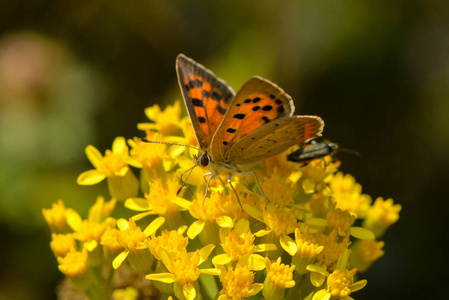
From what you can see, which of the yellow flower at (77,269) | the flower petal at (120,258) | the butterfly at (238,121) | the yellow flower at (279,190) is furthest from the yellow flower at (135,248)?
the yellow flower at (279,190)

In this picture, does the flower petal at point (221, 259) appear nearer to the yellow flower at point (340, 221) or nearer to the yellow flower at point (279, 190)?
the yellow flower at point (279, 190)

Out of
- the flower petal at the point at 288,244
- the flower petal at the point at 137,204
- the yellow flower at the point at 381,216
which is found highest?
the flower petal at the point at 137,204

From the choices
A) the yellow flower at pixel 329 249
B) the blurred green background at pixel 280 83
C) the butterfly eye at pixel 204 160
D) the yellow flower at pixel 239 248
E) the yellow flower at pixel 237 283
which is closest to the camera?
the yellow flower at pixel 237 283

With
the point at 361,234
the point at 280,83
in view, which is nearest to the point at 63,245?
the point at 361,234

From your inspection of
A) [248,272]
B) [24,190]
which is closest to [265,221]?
[248,272]

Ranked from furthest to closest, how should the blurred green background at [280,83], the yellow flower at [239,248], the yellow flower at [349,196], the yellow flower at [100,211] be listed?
the blurred green background at [280,83]
the yellow flower at [349,196]
the yellow flower at [100,211]
the yellow flower at [239,248]

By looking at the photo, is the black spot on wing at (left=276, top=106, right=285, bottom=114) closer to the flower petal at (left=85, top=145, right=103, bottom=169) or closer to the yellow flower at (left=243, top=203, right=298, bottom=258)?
the yellow flower at (left=243, top=203, right=298, bottom=258)

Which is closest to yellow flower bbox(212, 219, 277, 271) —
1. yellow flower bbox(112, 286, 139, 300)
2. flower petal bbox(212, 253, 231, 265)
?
flower petal bbox(212, 253, 231, 265)
